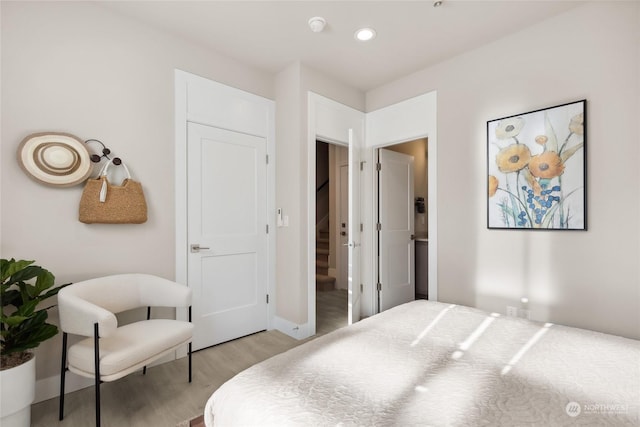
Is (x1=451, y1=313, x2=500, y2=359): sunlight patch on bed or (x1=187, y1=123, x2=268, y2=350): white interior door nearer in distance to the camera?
(x1=451, y1=313, x2=500, y2=359): sunlight patch on bed

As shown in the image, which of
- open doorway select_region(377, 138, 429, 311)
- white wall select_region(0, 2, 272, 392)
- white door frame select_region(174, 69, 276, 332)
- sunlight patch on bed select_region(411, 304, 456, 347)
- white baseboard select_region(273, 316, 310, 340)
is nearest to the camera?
sunlight patch on bed select_region(411, 304, 456, 347)

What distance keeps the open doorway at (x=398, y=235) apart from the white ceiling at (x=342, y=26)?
1232 millimetres

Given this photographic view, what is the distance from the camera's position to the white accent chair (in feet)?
5.29

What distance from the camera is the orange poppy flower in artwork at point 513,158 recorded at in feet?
7.97

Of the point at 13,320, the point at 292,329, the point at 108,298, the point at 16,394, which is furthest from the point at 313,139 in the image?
the point at 16,394

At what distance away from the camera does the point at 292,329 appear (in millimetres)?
3000

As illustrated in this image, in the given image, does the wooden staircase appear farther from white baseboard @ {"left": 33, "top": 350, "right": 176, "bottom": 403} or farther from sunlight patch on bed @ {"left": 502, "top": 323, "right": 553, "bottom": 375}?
sunlight patch on bed @ {"left": 502, "top": 323, "right": 553, "bottom": 375}

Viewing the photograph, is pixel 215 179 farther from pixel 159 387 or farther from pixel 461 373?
pixel 461 373

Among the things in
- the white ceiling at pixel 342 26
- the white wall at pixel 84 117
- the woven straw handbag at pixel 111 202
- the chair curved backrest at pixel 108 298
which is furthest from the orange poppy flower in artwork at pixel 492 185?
the woven straw handbag at pixel 111 202

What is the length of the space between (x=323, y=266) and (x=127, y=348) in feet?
12.5

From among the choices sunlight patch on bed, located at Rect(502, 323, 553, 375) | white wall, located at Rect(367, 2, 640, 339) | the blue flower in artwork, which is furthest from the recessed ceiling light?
sunlight patch on bed, located at Rect(502, 323, 553, 375)

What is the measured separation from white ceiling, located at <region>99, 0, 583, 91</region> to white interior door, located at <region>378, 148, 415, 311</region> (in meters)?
1.25

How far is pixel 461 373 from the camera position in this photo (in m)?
1.10

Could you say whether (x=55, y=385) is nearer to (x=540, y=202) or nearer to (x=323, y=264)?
(x=540, y=202)
